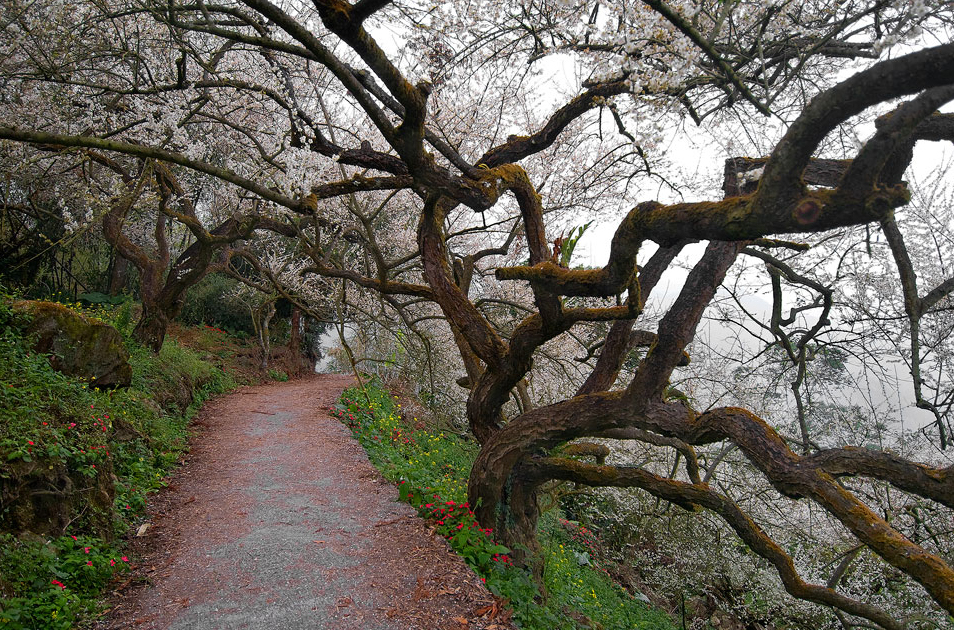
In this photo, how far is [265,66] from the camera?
7.75 metres

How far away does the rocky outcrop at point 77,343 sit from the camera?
5848 millimetres

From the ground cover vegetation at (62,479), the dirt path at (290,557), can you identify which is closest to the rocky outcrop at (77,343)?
the ground cover vegetation at (62,479)

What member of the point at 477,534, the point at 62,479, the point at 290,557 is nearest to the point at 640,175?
the point at 477,534

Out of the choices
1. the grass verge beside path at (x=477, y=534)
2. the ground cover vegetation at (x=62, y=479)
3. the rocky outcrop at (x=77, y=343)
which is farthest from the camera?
the rocky outcrop at (x=77, y=343)

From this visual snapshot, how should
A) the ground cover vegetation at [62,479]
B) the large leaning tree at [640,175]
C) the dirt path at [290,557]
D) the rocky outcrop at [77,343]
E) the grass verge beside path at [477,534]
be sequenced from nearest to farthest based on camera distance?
the large leaning tree at [640,175] < the ground cover vegetation at [62,479] < the dirt path at [290,557] < the grass verge beside path at [477,534] < the rocky outcrop at [77,343]

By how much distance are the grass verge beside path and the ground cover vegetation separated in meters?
2.47

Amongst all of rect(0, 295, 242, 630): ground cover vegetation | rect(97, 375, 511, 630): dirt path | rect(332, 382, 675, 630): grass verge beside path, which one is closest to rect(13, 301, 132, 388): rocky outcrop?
rect(0, 295, 242, 630): ground cover vegetation

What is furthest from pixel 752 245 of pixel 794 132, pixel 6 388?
pixel 6 388

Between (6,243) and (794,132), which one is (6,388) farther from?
(6,243)

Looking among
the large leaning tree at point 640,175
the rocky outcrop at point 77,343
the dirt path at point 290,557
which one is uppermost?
the large leaning tree at point 640,175

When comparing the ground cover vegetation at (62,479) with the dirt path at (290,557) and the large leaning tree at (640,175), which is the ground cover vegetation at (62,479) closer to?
the dirt path at (290,557)

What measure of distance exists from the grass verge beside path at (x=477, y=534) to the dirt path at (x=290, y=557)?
0.72ft

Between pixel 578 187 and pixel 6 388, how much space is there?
22.1 ft

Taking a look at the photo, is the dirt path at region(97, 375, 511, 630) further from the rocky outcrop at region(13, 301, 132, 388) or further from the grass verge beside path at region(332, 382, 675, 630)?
the rocky outcrop at region(13, 301, 132, 388)
